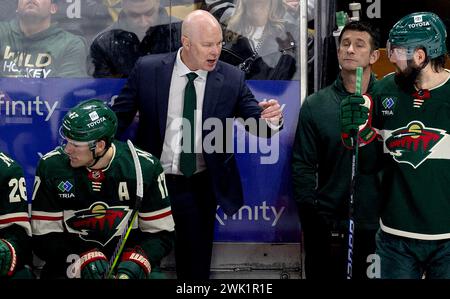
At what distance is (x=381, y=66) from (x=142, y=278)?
1.44 meters

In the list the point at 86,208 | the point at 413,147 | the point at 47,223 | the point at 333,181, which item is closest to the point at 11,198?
the point at 47,223

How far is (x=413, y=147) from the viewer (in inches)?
167

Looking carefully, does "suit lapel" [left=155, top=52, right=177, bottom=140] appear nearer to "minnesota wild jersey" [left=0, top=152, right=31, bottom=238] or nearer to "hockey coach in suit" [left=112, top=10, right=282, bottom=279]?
"hockey coach in suit" [left=112, top=10, right=282, bottom=279]

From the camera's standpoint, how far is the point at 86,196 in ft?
14.0

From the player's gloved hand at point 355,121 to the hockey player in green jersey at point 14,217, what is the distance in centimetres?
144

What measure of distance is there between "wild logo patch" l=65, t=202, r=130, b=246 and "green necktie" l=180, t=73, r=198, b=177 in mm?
340

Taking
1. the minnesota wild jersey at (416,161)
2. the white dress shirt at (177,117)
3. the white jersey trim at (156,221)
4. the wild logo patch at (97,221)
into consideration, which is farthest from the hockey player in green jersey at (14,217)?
the minnesota wild jersey at (416,161)

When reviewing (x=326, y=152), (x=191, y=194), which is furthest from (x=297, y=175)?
(x=191, y=194)

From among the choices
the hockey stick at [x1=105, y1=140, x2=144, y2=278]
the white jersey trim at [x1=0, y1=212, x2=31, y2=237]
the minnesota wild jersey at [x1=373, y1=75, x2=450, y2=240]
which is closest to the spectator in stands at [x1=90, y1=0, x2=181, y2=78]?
the hockey stick at [x1=105, y1=140, x2=144, y2=278]

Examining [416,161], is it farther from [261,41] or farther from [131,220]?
[131,220]

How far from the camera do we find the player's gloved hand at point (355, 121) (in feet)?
13.9

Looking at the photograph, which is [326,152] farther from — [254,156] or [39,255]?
[39,255]

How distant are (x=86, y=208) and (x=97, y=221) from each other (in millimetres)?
75

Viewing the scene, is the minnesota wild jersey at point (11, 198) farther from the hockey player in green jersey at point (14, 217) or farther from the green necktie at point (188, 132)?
the green necktie at point (188, 132)
